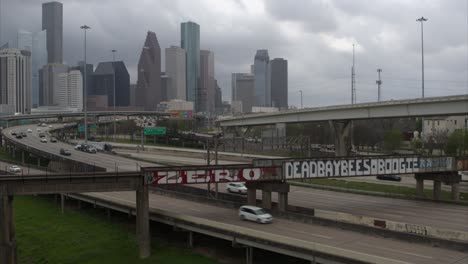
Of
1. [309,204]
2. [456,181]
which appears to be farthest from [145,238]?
[456,181]

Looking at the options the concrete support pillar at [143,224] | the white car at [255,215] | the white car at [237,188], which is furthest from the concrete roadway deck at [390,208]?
the concrete support pillar at [143,224]

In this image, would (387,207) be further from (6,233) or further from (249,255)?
(6,233)

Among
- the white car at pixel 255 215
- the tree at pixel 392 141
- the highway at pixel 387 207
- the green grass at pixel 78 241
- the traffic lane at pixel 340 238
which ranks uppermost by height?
the tree at pixel 392 141

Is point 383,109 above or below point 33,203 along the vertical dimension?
above

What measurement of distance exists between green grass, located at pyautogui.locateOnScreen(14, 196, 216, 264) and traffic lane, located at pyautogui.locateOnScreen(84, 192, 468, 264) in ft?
16.1

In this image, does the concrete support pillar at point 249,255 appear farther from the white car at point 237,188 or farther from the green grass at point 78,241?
the white car at point 237,188

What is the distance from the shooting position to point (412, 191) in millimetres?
60156

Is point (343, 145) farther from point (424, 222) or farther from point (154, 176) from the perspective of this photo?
point (154, 176)

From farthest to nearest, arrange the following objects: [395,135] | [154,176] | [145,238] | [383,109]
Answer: [395,135]
[383,109]
[154,176]
[145,238]

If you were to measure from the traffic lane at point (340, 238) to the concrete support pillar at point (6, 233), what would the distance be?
1421 cm

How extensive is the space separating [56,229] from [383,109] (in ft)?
173

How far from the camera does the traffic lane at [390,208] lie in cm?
4259

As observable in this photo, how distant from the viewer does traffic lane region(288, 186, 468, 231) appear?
140 ft

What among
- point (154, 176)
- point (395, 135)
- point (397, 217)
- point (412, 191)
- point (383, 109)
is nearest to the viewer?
point (154, 176)
